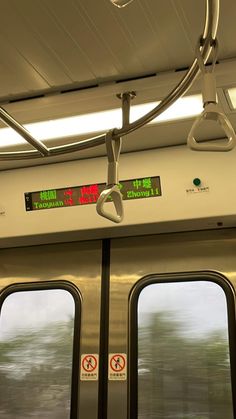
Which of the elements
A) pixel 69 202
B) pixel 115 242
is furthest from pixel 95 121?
pixel 115 242

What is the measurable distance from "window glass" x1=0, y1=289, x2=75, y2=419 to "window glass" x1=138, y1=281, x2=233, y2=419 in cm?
44

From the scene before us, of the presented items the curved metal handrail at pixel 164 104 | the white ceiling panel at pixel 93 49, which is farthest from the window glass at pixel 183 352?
the curved metal handrail at pixel 164 104

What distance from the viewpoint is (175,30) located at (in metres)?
1.68

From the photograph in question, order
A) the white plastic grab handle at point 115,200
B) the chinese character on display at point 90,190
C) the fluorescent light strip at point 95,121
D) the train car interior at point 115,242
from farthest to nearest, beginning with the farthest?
the chinese character on display at point 90,190, the fluorescent light strip at point 95,121, the train car interior at point 115,242, the white plastic grab handle at point 115,200

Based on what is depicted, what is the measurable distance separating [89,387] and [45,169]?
4.06ft

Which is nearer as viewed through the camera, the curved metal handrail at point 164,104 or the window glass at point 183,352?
the curved metal handrail at point 164,104

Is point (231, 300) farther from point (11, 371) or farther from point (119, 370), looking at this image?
point (11, 371)

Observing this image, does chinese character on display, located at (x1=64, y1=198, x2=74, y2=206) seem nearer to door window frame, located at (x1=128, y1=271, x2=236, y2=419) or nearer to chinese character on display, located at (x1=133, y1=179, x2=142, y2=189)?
chinese character on display, located at (x1=133, y1=179, x2=142, y2=189)

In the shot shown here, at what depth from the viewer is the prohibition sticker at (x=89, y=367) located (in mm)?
2518

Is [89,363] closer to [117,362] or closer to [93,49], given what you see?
[117,362]

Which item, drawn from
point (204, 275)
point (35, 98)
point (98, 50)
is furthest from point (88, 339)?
point (98, 50)

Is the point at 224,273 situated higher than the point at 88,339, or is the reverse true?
the point at 224,273

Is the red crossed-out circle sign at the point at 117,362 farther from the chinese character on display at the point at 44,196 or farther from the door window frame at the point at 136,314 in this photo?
the chinese character on display at the point at 44,196

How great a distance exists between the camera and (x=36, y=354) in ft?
8.89
